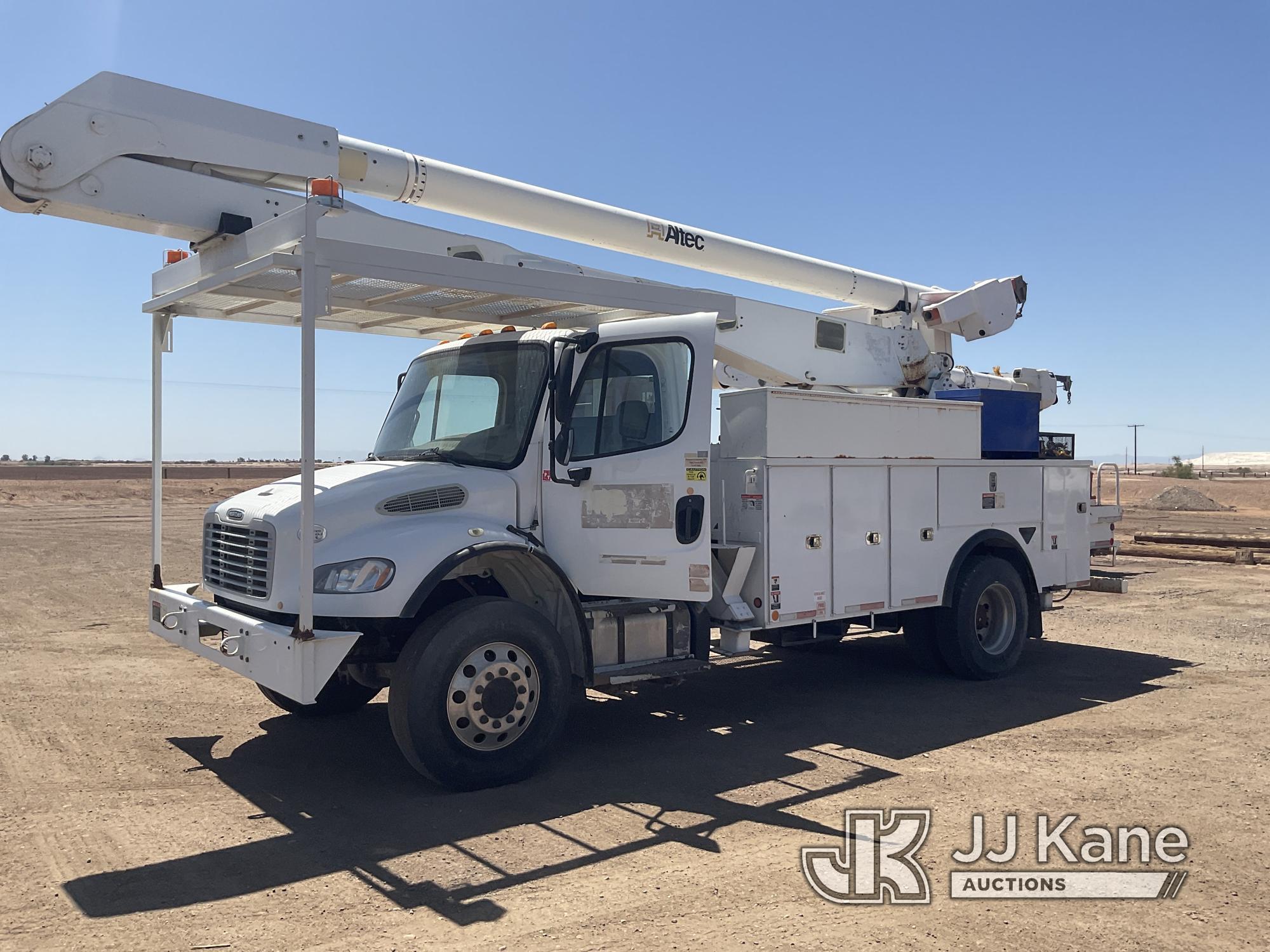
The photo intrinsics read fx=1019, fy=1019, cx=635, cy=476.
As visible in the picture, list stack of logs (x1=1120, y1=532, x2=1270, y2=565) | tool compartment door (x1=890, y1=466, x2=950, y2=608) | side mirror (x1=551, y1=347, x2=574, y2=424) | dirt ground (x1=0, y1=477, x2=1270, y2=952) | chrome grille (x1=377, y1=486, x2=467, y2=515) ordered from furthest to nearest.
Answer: stack of logs (x1=1120, y1=532, x2=1270, y2=565) < tool compartment door (x1=890, y1=466, x2=950, y2=608) < side mirror (x1=551, y1=347, x2=574, y2=424) < chrome grille (x1=377, y1=486, x2=467, y2=515) < dirt ground (x1=0, y1=477, x2=1270, y2=952)

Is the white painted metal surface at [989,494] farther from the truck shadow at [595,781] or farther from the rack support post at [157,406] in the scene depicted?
the rack support post at [157,406]

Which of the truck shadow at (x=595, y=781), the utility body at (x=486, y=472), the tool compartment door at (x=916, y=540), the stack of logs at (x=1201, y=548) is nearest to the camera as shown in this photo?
the truck shadow at (x=595, y=781)

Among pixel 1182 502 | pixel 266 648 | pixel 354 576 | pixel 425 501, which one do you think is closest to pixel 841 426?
pixel 425 501

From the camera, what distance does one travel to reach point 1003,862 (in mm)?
4875

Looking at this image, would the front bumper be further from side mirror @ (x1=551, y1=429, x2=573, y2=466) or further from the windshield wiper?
side mirror @ (x1=551, y1=429, x2=573, y2=466)

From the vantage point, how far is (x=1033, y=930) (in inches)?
165

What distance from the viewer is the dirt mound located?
3788 cm

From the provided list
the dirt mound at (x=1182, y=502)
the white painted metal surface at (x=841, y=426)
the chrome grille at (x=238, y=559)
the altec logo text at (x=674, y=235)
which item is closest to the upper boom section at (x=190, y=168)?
the altec logo text at (x=674, y=235)

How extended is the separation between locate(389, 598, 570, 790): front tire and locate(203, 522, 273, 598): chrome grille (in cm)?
101

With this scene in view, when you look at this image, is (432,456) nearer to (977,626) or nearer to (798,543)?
(798,543)

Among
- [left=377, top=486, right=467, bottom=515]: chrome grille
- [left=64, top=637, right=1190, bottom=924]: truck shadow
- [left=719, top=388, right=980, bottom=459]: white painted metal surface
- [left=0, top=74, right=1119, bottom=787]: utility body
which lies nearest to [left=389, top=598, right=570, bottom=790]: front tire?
[left=0, top=74, right=1119, bottom=787]: utility body

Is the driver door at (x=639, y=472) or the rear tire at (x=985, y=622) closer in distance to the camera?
the driver door at (x=639, y=472)

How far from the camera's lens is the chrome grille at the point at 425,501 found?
6.15 m

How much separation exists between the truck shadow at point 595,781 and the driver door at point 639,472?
4.03 ft
